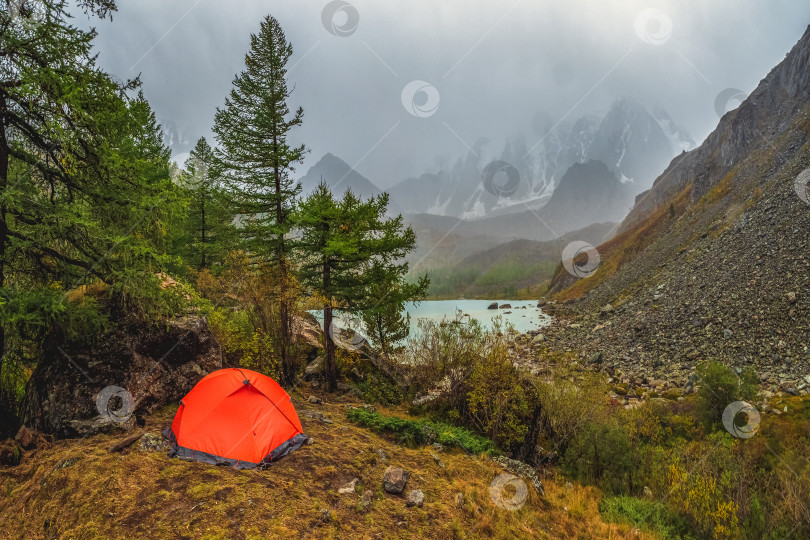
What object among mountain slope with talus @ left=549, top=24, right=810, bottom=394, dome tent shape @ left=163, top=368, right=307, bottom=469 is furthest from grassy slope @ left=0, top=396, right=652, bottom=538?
→ mountain slope with talus @ left=549, top=24, right=810, bottom=394

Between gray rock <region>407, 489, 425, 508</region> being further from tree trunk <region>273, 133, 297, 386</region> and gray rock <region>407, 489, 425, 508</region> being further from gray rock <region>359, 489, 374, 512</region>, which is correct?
tree trunk <region>273, 133, 297, 386</region>

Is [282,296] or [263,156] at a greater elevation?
[263,156]

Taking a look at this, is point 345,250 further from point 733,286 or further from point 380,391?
point 733,286

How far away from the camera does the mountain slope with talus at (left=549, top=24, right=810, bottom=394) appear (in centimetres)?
1888

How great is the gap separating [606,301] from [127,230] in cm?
4878

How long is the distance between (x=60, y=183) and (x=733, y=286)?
1385 inches

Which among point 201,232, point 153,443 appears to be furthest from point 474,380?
point 201,232

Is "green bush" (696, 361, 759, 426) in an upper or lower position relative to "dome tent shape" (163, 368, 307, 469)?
upper

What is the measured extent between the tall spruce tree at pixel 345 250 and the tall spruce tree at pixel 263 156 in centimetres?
117

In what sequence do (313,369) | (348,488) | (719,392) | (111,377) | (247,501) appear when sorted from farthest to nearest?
(313,369) < (719,392) < (111,377) < (348,488) < (247,501)

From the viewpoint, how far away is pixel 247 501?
604cm

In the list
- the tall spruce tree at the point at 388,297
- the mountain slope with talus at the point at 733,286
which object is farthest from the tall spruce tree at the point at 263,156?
the mountain slope with talus at the point at 733,286

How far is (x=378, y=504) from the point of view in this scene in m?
7.14

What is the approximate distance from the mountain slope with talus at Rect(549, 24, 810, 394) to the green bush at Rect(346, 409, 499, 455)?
47.0 ft
